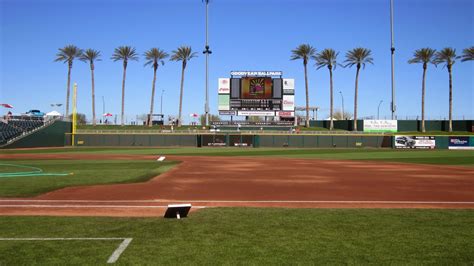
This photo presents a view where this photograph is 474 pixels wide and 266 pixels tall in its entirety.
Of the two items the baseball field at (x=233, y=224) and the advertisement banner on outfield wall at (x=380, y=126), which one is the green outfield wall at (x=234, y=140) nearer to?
the advertisement banner on outfield wall at (x=380, y=126)

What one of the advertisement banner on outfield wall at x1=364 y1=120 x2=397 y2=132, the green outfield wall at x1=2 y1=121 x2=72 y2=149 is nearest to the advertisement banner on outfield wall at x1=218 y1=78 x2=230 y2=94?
the green outfield wall at x1=2 y1=121 x2=72 y2=149

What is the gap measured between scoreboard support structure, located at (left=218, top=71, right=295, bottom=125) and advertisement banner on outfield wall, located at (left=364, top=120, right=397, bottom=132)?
54.3 ft

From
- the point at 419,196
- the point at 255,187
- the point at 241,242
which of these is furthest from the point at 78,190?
the point at 419,196

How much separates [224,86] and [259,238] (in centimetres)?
5093

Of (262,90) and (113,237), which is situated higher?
(262,90)

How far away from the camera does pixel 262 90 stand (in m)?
57.3

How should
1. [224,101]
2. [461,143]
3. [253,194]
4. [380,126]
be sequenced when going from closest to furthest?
[253,194] → [461,143] → [224,101] → [380,126]

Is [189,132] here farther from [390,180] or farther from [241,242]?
[241,242]

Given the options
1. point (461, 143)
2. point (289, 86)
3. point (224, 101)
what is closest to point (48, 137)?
point (224, 101)

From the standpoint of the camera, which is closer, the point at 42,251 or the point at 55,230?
the point at 42,251

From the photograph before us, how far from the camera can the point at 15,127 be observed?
54.8m

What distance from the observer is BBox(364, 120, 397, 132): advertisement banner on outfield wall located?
65375 mm

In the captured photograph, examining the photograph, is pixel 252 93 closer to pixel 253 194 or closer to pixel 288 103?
pixel 288 103

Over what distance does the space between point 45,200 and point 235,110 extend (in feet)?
150
